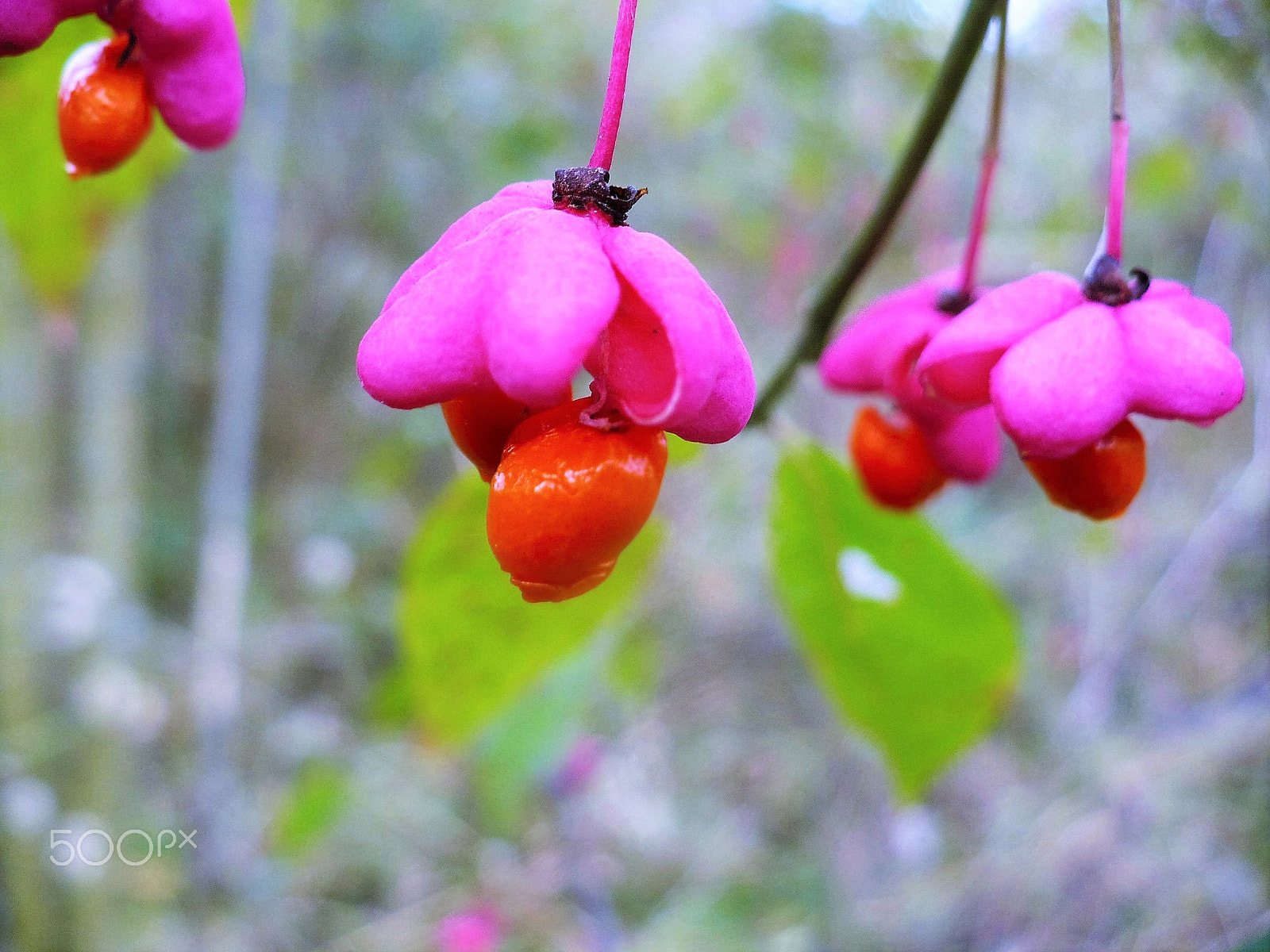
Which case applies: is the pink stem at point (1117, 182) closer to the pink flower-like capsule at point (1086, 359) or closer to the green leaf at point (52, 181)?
the pink flower-like capsule at point (1086, 359)

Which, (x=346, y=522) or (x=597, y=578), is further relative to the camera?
(x=346, y=522)

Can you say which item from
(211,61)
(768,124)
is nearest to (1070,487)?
(211,61)

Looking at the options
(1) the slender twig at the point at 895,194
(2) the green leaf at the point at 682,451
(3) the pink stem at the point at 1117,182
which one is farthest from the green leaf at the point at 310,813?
(3) the pink stem at the point at 1117,182

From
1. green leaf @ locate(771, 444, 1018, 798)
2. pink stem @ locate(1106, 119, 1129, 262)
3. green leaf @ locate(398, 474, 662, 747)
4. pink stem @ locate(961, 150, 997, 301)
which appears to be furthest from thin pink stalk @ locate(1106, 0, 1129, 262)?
green leaf @ locate(398, 474, 662, 747)

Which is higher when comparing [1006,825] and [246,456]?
[246,456]

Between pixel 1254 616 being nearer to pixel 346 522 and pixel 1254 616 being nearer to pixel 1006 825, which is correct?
pixel 1006 825

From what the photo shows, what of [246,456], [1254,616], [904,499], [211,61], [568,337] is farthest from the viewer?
[1254,616]

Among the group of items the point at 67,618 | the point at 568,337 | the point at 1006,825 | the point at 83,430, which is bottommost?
the point at 1006,825
